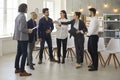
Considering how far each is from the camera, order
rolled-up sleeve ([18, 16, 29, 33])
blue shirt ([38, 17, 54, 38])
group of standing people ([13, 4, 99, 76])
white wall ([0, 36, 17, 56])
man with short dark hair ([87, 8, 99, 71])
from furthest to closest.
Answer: white wall ([0, 36, 17, 56])
blue shirt ([38, 17, 54, 38])
man with short dark hair ([87, 8, 99, 71])
group of standing people ([13, 4, 99, 76])
rolled-up sleeve ([18, 16, 29, 33])

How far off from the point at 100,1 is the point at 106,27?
141 centimetres

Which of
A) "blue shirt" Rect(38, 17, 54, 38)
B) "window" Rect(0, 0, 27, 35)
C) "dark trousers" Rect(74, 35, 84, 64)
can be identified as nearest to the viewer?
"dark trousers" Rect(74, 35, 84, 64)

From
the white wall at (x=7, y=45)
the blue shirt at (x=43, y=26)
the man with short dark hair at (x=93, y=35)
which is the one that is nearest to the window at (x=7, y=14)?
the white wall at (x=7, y=45)

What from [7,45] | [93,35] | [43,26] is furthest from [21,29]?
[7,45]

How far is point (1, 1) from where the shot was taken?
31.0 feet

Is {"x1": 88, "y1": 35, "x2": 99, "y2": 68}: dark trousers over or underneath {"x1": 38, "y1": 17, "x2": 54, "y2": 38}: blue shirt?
underneath

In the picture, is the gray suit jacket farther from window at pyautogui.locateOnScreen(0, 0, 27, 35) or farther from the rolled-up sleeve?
window at pyautogui.locateOnScreen(0, 0, 27, 35)

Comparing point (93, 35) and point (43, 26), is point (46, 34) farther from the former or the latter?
point (93, 35)

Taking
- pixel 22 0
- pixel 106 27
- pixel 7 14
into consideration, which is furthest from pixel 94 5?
pixel 7 14

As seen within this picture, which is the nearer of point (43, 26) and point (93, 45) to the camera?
point (93, 45)

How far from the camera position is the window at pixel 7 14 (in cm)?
951

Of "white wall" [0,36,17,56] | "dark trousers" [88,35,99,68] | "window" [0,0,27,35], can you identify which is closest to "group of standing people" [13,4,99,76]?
"dark trousers" [88,35,99,68]

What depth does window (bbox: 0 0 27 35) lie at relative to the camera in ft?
31.2

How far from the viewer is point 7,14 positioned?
9797 mm
